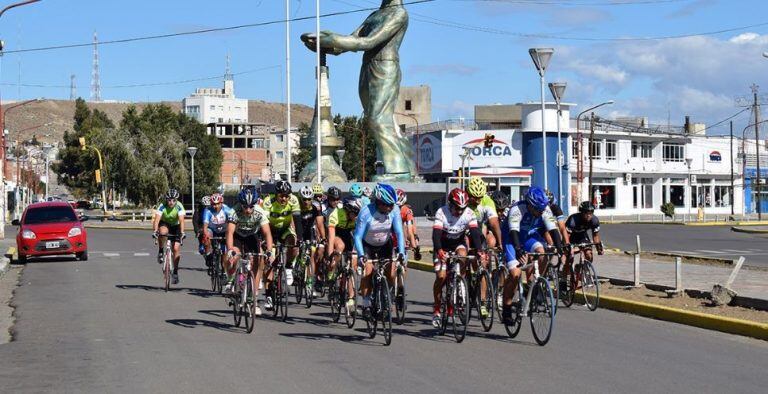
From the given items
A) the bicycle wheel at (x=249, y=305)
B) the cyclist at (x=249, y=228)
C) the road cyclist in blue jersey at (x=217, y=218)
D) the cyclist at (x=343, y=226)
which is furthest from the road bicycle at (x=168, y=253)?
the bicycle wheel at (x=249, y=305)

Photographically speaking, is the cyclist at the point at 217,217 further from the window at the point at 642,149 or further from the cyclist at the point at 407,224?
the window at the point at 642,149

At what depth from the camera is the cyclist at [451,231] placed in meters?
12.0

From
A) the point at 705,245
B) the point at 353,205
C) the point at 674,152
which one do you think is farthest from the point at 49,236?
the point at 674,152

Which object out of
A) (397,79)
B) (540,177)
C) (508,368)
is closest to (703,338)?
(508,368)

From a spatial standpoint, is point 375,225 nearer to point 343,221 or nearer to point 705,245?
point 343,221

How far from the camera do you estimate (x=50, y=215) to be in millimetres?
29453

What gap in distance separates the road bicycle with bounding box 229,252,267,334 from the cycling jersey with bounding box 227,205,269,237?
0.42 metres

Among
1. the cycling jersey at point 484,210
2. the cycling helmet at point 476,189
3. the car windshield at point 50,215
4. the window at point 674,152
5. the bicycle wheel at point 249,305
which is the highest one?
the window at point 674,152

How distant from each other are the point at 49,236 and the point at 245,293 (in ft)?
56.0

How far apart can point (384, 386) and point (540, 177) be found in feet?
235

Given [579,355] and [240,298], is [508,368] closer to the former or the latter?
[579,355]

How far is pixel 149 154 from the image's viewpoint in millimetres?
81062

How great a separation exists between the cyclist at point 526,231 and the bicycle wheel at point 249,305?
2945mm

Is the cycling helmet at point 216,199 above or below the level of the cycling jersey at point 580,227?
above
